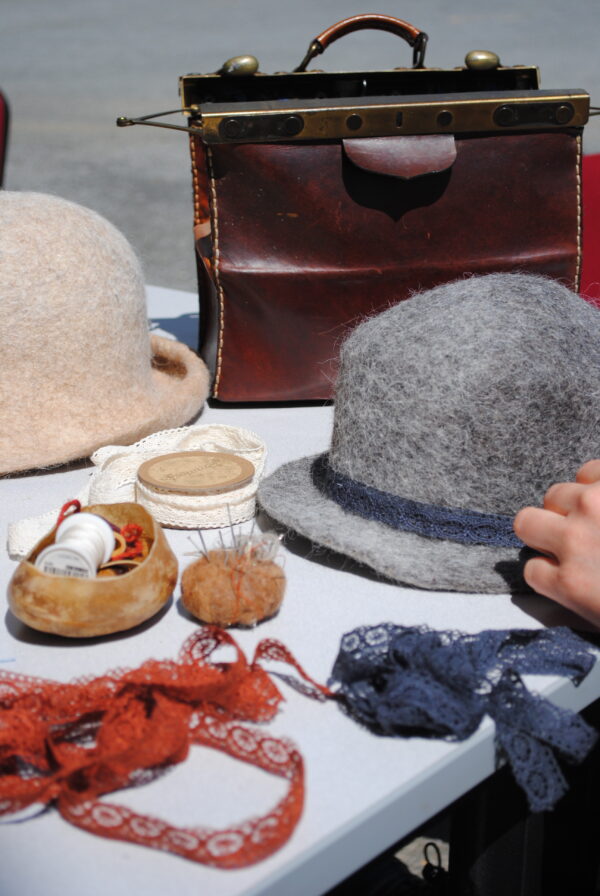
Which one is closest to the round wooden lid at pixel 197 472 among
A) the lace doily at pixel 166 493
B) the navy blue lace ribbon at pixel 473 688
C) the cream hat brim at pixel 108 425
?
the lace doily at pixel 166 493

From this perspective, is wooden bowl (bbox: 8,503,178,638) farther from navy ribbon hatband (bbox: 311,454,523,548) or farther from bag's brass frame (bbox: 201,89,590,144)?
bag's brass frame (bbox: 201,89,590,144)

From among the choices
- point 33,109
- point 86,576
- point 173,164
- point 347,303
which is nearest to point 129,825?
point 86,576

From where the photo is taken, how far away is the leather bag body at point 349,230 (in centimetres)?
111

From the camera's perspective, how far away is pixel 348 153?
1105 mm

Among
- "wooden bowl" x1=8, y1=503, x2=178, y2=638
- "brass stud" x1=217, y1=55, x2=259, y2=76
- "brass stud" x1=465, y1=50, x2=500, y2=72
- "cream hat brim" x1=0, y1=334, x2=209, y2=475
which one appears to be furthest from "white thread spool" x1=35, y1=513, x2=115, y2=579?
"brass stud" x1=465, y1=50, x2=500, y2=72

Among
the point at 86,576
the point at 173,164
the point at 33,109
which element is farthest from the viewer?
the point at 33,109

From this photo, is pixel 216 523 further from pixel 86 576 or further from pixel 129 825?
pixel 129 825

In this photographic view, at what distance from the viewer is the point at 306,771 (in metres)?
0.54

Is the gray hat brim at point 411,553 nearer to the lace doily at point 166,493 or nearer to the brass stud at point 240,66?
the lace doily at point 166,493

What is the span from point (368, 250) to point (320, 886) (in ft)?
2.68

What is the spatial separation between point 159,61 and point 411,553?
653cm

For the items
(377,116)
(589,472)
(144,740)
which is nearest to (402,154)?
(377,116)

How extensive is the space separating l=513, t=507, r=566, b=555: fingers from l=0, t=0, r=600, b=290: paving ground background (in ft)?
9.30

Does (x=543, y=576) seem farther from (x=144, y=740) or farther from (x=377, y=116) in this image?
(x=377, y=116)
